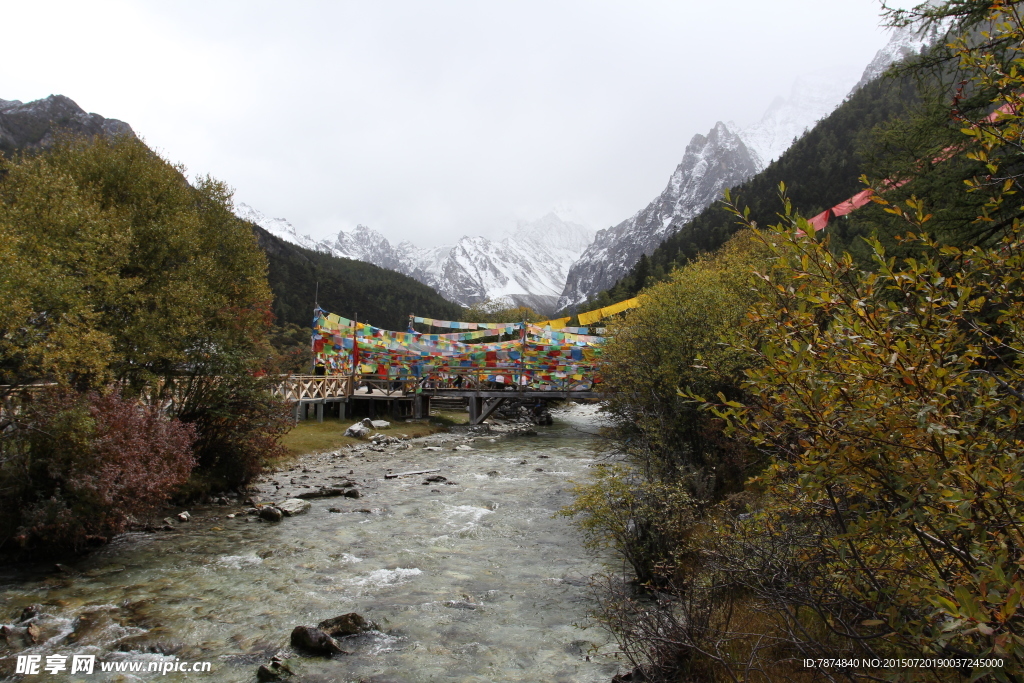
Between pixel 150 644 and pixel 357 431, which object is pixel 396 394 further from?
pixel 150 644

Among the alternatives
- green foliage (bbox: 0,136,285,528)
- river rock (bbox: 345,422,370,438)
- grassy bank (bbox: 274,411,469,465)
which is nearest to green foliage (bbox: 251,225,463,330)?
grassy bank (bbox: 274,411,469,465)

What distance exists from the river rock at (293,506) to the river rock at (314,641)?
712cm

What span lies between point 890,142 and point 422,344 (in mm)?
30751

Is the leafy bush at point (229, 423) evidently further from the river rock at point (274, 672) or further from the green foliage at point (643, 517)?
the green foliage at point (643, 517)

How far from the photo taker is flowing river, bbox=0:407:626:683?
7.38 metres

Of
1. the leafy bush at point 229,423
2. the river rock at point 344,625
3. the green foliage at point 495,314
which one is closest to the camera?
the river rock at point 344,625

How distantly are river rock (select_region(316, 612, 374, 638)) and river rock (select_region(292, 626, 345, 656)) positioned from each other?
296mm

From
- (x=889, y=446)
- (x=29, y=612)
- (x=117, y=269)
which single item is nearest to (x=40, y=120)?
(x=117, y=269)

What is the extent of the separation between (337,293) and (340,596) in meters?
112

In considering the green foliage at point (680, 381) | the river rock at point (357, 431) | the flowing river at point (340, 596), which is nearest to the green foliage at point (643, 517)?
the flowing river at point (340, 596)

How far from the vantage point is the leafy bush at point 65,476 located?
9.96m

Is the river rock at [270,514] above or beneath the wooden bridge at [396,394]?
beneath

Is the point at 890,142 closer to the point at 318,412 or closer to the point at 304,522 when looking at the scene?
the point at 304,522

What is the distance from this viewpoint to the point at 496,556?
→ 38.3ft
